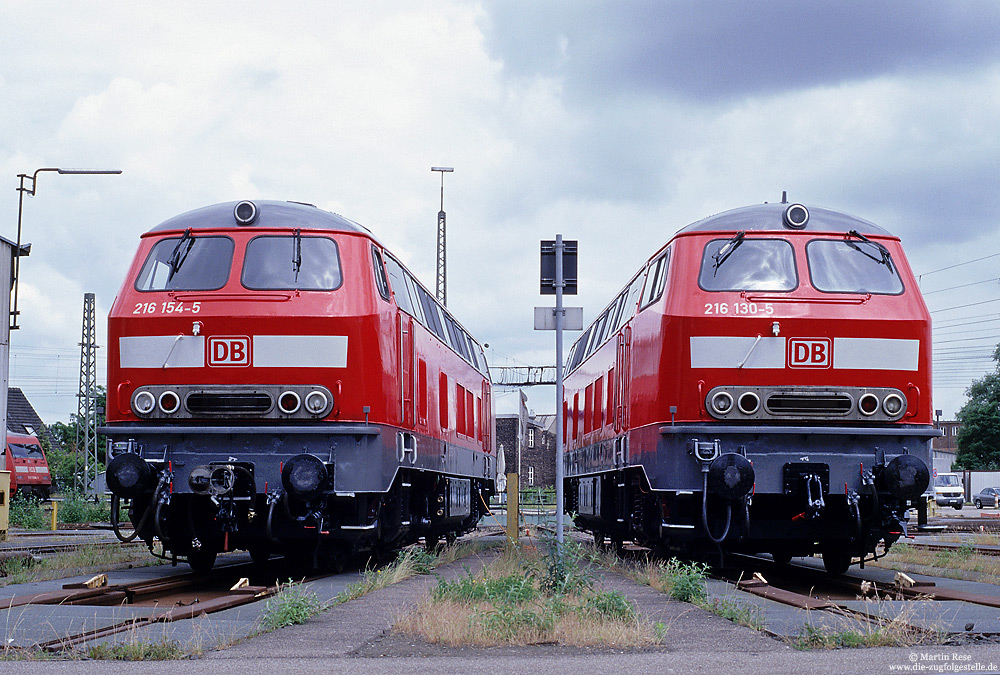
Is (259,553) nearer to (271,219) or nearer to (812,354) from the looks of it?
(271,219)

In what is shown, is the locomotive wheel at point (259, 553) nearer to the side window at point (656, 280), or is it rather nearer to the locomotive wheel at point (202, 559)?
the locomotive wheel at point (202, 559)

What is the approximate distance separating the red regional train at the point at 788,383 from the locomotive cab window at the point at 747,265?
0.05ft

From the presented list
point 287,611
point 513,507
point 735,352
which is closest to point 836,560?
point 735,352

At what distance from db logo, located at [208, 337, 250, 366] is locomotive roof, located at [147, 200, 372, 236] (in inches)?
54.1

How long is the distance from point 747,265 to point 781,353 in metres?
1.08

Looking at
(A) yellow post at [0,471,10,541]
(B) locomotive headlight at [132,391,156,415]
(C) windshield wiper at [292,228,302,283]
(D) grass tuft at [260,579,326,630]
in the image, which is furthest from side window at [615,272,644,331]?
(A) yellow post at [0,471,10,541]

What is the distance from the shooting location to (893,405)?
11.5 metres

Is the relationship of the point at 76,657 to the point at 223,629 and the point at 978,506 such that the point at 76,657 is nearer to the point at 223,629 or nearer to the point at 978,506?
the point at 223,629

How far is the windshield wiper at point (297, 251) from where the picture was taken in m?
11.8

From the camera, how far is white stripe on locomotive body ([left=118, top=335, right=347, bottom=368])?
37.4 ft

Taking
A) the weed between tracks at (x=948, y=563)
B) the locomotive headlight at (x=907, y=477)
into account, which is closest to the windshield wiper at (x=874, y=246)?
the locomotive headlight at (x=907, y=477)

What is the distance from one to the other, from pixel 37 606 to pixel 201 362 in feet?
10.4

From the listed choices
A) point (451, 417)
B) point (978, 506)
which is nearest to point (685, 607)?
point (451, 417)

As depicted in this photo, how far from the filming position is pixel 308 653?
684 centimetres
